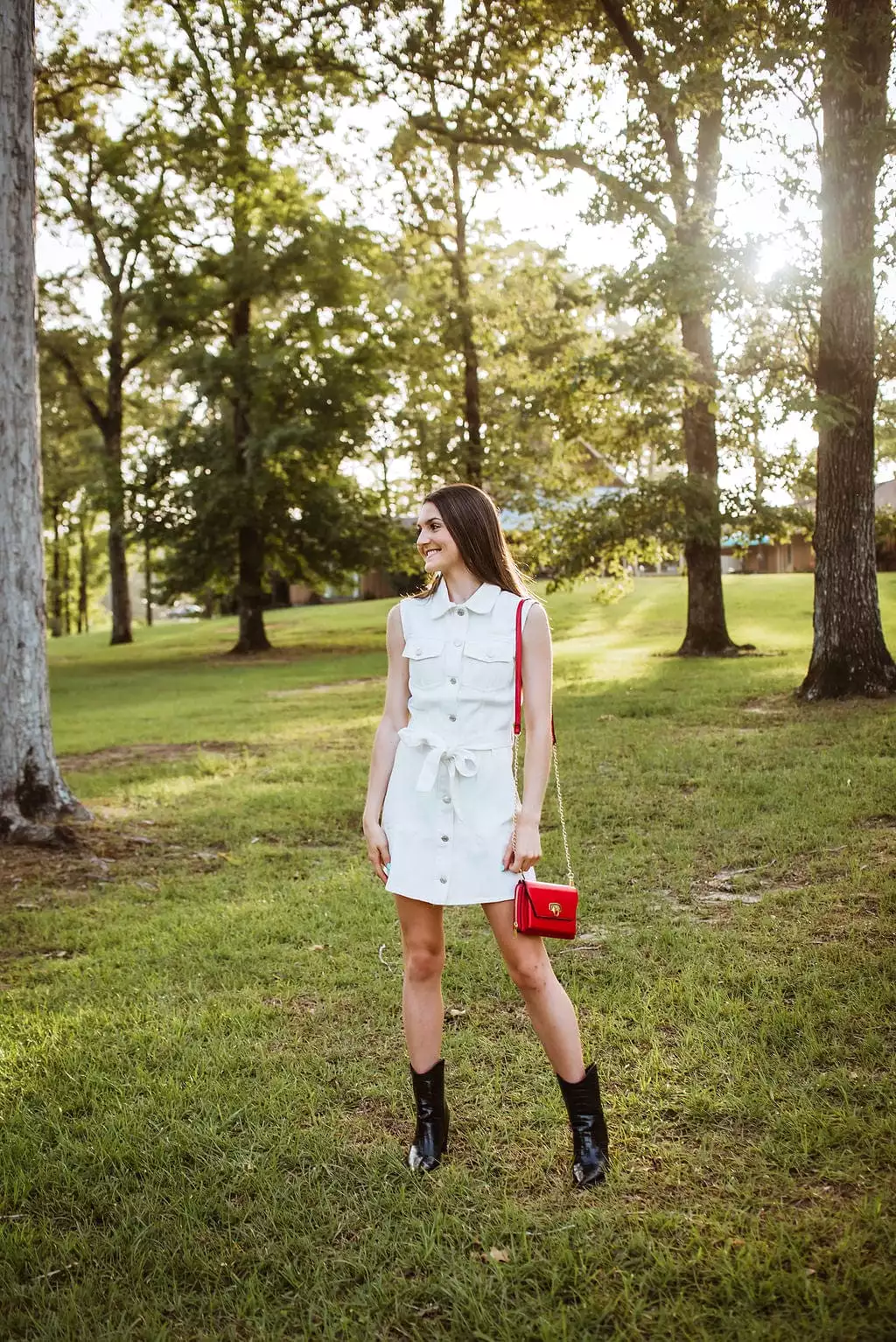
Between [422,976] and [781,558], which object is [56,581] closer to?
[781,558]

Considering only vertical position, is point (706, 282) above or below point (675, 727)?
above

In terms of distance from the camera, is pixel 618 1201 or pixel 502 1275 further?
pixel 618 1201

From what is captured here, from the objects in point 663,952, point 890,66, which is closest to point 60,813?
point 663,952

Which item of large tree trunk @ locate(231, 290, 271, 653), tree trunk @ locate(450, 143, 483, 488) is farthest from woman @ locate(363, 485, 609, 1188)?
large tree trunk @ locate(231, 290, 271, 653)

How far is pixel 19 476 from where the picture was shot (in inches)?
299

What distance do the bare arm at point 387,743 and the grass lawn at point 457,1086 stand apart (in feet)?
3.43

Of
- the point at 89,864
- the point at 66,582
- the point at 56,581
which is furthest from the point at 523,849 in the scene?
the point at 66,582

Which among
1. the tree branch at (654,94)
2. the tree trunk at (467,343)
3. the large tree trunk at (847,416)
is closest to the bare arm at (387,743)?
the large tree trunk at (847,416)

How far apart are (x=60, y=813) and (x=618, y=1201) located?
5991 millimetres

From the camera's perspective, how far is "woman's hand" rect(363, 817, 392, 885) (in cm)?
335

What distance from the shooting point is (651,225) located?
40.3 ft

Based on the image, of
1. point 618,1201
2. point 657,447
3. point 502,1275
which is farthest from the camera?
point 657,447

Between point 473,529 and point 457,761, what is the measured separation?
0.75 metres

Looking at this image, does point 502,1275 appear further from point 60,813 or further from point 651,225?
point 651,225
